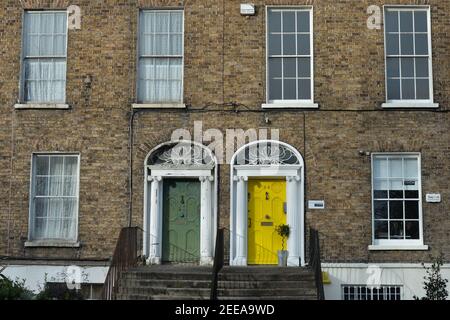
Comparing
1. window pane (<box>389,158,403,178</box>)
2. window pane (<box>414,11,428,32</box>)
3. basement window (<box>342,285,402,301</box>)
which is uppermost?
window pane (<box>414,11,428,32</box>)

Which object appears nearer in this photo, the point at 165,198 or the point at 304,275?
the point at 304,275

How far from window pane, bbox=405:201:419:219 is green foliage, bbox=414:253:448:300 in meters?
1.16

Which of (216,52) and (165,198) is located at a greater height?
(216,52)

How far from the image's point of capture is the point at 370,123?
53.1 ft

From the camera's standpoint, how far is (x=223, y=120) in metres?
16.3

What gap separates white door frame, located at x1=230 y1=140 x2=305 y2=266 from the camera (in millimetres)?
15867

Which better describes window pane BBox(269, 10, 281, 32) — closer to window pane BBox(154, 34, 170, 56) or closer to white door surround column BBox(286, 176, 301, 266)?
window pane BBox(154, 34, 170, 56)

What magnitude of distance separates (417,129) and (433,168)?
99 centimetres

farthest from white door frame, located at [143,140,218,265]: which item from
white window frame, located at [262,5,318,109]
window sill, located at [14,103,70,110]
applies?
window sill, located at [14,103,70,110]

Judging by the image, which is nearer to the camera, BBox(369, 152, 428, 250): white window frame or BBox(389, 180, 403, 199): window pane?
Result: BBox(369, 152, 428, 250): white window frame

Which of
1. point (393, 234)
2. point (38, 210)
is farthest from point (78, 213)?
point (393, 234)

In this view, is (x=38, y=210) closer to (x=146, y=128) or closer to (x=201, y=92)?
(x=146, y=128)

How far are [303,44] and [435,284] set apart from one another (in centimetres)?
636

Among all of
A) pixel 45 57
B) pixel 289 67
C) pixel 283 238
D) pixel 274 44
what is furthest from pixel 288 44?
pixel 45 57
